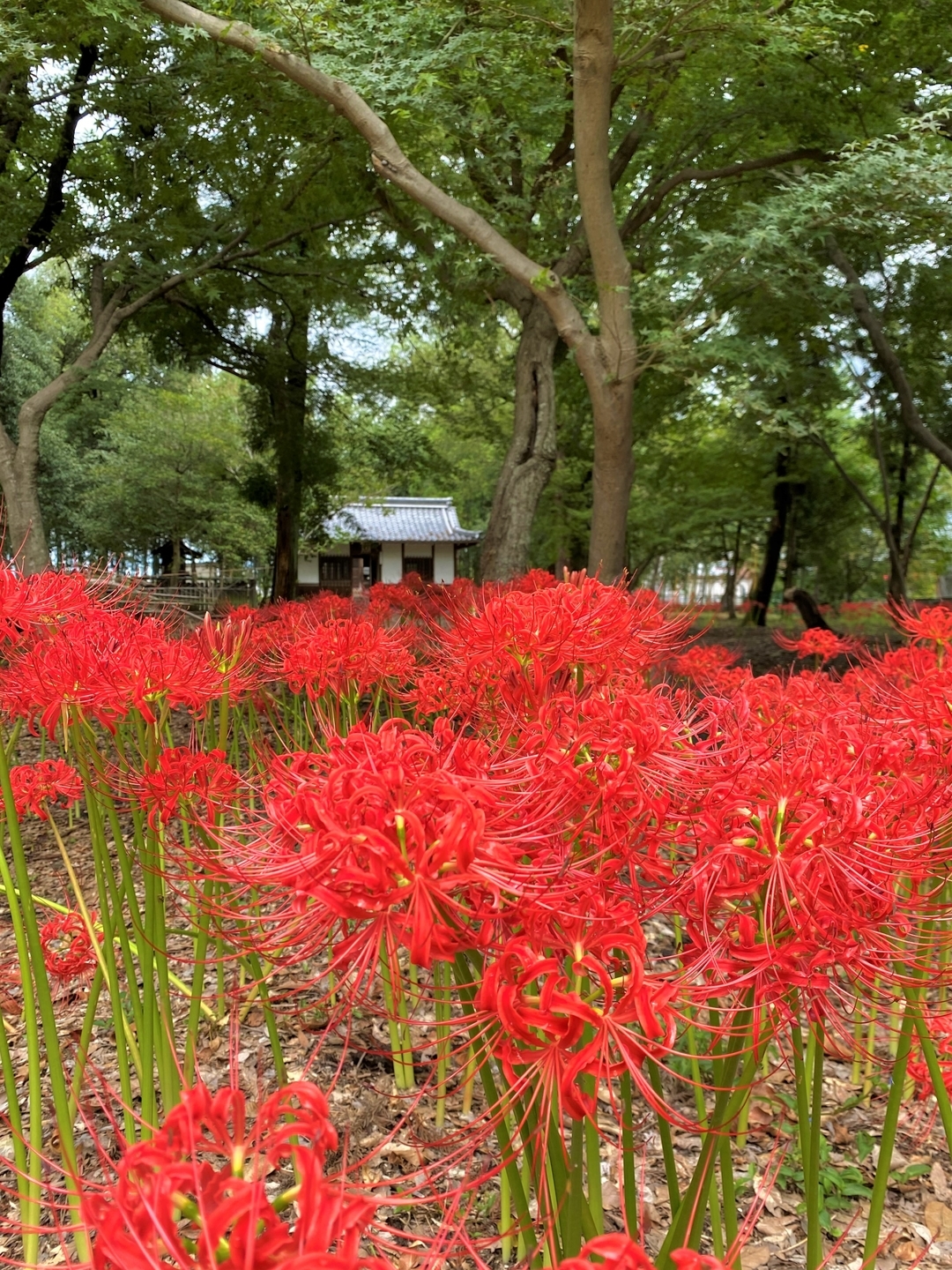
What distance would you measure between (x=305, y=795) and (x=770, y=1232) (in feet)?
7.06

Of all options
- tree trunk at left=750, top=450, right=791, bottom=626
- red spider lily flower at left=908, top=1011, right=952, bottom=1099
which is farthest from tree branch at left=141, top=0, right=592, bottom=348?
tree trunk at left=750, top=450, right=791, bottom=626

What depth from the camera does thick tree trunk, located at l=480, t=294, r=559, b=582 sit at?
337 inches

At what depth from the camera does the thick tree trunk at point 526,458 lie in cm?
856

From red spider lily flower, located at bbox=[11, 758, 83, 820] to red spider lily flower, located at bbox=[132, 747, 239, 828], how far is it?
0.98 m

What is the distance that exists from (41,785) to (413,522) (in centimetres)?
2684

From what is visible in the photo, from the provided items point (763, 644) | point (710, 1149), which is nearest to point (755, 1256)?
point (710, 1149)

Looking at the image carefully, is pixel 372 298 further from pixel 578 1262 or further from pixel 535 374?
pixel 578 1262

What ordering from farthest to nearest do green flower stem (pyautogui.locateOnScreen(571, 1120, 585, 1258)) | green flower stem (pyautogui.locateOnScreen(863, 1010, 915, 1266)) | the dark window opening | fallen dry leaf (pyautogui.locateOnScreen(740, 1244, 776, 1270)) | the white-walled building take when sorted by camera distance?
the dark window opening, the white-walled building, fallen dry leaf (pyautogui.locateOnScreen(740, 1244, 776, 1270)), green flower stem (pyautogui.locateOnScreen(863, 1010, 915, 1266)), green flower stem (pyautogui.locateOnScreen(571, 1120, 585, 1258))

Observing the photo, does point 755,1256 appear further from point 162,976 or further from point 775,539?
point 775,539

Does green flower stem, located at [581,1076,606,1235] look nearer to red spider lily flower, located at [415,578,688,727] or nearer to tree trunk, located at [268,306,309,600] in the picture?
red spider lily flower, located at [415,578,688,727]

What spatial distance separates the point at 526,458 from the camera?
28.8 feet

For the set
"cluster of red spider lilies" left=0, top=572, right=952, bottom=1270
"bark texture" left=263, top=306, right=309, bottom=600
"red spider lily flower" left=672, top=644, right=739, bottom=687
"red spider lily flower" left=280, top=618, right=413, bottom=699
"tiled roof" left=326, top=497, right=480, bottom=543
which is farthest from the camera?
"tiled roof" left=326, top=497, right=480, bottom=543

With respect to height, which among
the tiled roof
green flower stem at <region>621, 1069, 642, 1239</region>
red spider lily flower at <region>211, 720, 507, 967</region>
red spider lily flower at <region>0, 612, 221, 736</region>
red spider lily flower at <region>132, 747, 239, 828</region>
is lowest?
green flower stem at <region>621, 1069, 642, 1239</region>

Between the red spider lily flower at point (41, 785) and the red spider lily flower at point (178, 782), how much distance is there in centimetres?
98
